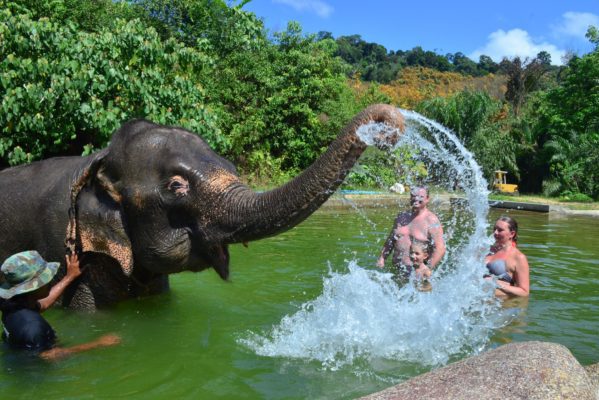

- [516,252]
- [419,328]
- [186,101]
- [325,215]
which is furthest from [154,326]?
[325,215]

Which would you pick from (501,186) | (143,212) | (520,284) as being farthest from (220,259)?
(501,186)

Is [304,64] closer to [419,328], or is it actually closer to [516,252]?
[516,252]

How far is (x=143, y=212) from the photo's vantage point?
4500 mm

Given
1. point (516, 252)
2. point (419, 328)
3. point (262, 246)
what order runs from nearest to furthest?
point (419, 328) < point (516, 252) < point (262, 246)

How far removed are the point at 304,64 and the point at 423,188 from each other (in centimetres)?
1548

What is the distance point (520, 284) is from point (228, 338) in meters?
3.57

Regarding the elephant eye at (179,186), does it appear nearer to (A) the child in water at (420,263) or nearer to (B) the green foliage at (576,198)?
(A) the child in water at (420,263)

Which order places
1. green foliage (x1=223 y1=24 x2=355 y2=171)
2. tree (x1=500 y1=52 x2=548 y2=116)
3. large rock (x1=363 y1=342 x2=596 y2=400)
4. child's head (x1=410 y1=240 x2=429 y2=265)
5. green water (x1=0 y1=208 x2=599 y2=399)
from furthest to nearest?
1. tree (x1=500 y1=52 x2=548 y2=116)
2. green foliage (x1=223 y1=24 x2=355 y2=171)
3. child's head (x1=410 y1=240 x2=429 y2=265)
4. green water (x1=0 y1=208 x2=599 y2=399)
5. large rock (x1=363 y1=342 x2=596 y2=400)

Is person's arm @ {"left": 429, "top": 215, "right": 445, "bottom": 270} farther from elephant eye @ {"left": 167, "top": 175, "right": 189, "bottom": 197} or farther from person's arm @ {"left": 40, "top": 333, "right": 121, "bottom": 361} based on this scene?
person's arm @ {"left": 40, "top": 333, "right": 121, "bottom": 361}

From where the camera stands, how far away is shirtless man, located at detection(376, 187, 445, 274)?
7234 millimetres

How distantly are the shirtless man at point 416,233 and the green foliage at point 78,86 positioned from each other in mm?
4488

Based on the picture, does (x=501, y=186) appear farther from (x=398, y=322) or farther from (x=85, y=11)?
(x=398, y=322)


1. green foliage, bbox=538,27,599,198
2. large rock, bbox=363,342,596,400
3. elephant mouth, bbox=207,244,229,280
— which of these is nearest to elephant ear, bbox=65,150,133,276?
elephant mouth, bbox=207,244,229,280

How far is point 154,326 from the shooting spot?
5.22 m
